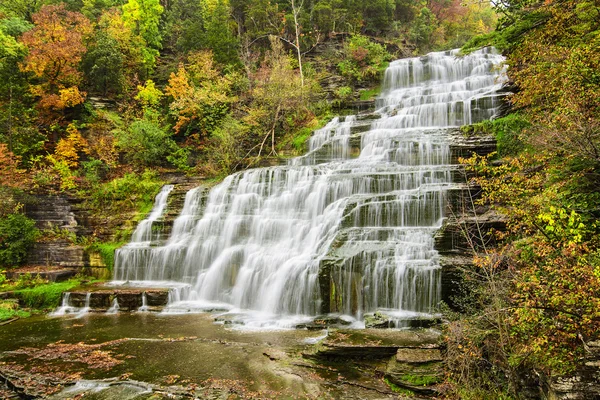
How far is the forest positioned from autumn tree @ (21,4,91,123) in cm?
10

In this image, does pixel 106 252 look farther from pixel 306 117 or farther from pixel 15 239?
pixel 306 117

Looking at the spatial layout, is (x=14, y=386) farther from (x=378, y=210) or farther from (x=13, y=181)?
(x=13, y=181)

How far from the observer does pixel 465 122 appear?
714 inches

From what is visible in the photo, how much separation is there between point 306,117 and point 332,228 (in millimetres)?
13547

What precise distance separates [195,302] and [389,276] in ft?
23.1

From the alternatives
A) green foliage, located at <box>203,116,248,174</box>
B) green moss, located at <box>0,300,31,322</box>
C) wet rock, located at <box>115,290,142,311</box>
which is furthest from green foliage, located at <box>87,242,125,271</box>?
green foliage, located at <box>203,116,248,174</box>

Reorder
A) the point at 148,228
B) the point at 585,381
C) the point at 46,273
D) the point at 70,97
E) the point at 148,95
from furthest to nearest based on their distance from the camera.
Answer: the point at 148,95 → the point at 70,97 → the point at 148,228 → the point at 46,273 → the point at 585,381

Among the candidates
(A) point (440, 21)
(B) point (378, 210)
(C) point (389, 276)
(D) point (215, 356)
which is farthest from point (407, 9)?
(D) point (215, 356)

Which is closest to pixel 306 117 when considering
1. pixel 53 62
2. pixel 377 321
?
pixel 53 62

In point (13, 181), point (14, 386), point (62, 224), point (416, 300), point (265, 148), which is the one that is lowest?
point (14, 386)

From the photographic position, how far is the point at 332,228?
40.4 ft

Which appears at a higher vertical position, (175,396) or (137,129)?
(137,129)

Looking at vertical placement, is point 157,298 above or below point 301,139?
below

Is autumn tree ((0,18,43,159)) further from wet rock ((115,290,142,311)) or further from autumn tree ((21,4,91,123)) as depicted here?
wet rock ((115,290,142,311))
